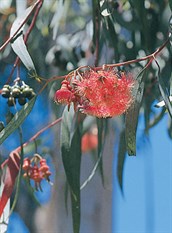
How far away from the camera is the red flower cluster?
139 centimetres

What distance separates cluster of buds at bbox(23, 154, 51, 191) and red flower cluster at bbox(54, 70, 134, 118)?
13.1 inches

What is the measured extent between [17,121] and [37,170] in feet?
0.93

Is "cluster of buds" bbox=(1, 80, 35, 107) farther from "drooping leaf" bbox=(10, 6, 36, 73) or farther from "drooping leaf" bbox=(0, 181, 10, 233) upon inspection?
"drooping leaf" bbox=(0, 181, 10, 233)

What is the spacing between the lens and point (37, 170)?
5.72 ft

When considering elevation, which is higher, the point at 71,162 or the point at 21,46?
the point at 21,46

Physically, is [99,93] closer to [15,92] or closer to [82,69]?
[15,92]

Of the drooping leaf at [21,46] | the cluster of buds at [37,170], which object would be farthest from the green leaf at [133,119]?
the cluster of buds at [37,170]

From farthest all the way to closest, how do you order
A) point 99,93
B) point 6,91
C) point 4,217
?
point 4,217, point 6,91, point 99,93

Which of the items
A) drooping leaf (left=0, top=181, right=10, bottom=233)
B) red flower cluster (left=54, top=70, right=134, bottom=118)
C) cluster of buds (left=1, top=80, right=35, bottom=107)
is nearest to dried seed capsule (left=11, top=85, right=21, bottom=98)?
cluster of buds (left=1, top=80, right=35, bottom=107)

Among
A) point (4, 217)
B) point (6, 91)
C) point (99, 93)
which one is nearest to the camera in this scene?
point (99, 93)

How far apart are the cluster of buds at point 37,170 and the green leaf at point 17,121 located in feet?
0.81

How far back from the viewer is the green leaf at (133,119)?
1.37 metres

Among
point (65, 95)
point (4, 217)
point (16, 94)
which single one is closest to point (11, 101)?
point (16, 94)

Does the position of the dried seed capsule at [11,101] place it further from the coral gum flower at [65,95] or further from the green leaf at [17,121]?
the coral gum flower at [65,95]
